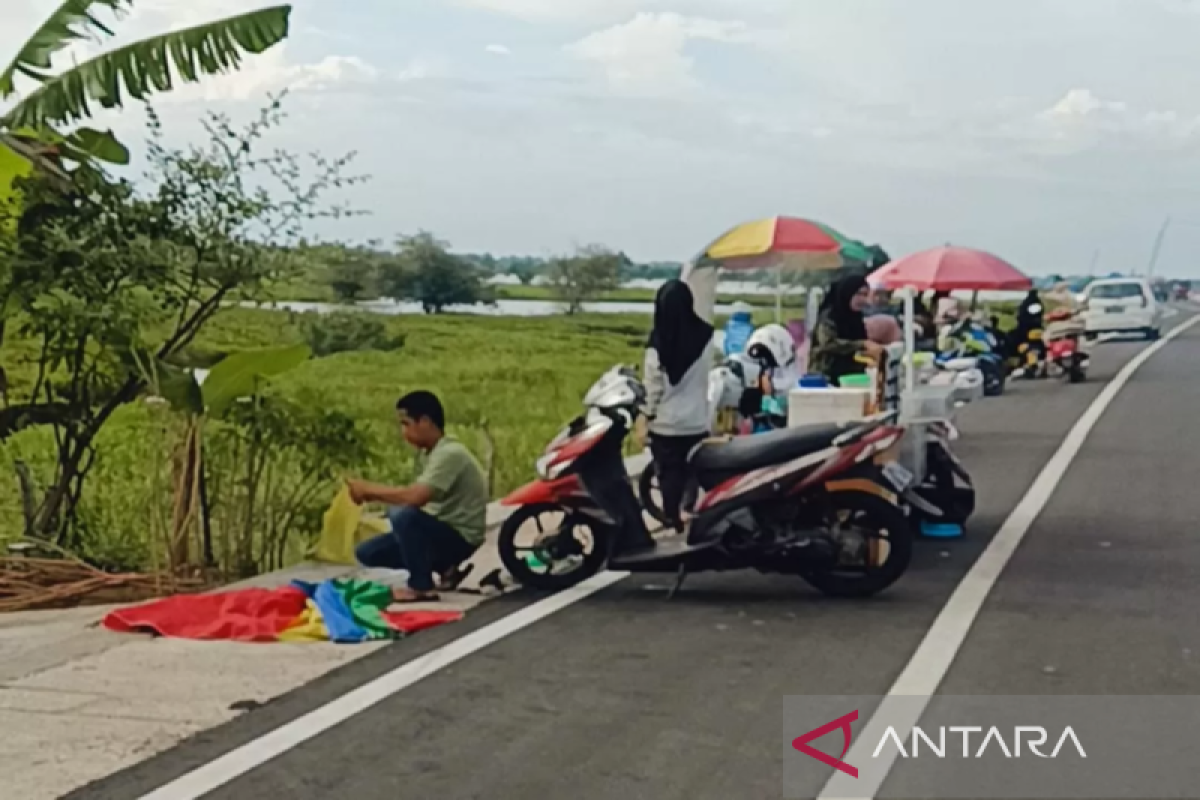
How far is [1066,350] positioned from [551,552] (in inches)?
744

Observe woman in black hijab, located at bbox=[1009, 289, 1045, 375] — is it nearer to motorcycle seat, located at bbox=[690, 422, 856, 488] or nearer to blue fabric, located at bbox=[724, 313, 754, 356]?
blue fabric, located at bbox=[724, 313, 754, 356]

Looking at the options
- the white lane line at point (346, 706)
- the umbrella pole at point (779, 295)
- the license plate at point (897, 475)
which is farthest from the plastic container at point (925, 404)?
the umbrella pole at point (779, 295)

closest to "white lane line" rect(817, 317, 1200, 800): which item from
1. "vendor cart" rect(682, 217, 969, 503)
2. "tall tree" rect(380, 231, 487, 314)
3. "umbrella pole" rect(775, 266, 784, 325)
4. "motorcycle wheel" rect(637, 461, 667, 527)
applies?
"vendor cart" rect(682, 217, 969, 503)

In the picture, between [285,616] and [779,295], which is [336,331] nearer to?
[285,616]

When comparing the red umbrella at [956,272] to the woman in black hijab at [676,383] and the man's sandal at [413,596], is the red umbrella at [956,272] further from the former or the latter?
the man's sandal at [413,596]

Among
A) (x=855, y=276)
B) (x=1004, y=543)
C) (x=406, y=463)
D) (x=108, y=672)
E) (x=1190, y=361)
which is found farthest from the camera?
(x=1190, y=361)

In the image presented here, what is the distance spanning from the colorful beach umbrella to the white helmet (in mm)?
813

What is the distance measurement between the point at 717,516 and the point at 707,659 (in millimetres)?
1518

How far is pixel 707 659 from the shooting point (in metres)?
8.01

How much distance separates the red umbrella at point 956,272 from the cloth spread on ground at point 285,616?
11453 mm

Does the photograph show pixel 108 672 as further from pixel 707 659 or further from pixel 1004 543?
pixel 1004 543

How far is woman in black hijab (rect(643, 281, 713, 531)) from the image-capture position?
10469 mm

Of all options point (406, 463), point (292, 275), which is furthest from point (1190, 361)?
point (292, 275)

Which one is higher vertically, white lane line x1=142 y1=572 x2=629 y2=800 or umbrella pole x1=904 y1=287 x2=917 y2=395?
umbrella pole x1=904 y1=287 x2=917 y2=395
